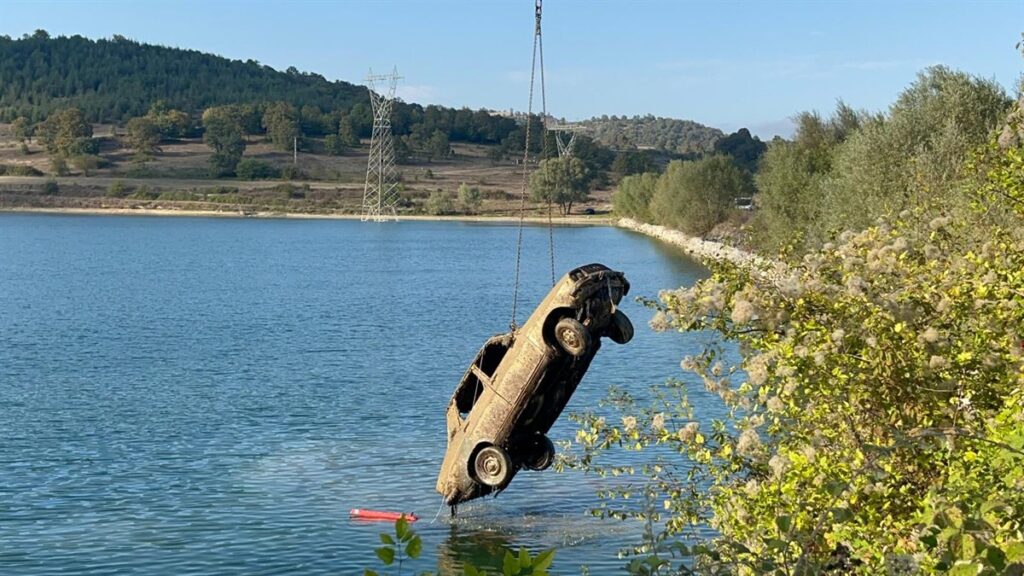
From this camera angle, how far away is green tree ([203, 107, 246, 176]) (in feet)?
583

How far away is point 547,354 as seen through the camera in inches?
613

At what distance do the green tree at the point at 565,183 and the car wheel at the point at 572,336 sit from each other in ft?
463

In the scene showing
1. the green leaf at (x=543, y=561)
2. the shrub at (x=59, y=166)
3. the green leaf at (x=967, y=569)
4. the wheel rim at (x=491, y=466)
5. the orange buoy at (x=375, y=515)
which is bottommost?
the orange buoy at (x=375, y=515)

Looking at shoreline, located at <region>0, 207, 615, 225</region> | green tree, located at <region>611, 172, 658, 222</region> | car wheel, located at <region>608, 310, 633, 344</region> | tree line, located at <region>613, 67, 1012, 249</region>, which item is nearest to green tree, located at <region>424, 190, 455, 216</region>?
shoreline, located at <region>0, 207, 615, 225</region>

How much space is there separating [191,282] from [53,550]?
5167cm

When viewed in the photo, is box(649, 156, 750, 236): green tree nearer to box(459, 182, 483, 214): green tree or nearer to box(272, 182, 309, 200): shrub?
box(459, 182, 483, 214): green tree

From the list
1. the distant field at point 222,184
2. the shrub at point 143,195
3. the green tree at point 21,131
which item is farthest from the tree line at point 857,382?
the green tree at point 21,131

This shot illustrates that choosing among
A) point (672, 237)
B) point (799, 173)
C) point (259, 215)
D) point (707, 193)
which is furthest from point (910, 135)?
point (259, 215)

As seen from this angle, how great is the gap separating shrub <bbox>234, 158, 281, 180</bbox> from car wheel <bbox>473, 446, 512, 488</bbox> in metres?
164

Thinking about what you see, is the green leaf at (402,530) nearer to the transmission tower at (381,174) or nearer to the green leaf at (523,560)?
A: the green leaf at (523,560)

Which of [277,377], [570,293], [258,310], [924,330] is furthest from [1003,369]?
[258,310]

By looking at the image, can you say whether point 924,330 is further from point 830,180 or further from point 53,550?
point 830,180

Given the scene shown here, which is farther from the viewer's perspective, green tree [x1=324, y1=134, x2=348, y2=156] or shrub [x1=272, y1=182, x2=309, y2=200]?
green tree [x1=324, y1=134, x2=348, y2=156]

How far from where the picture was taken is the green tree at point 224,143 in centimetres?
17775
